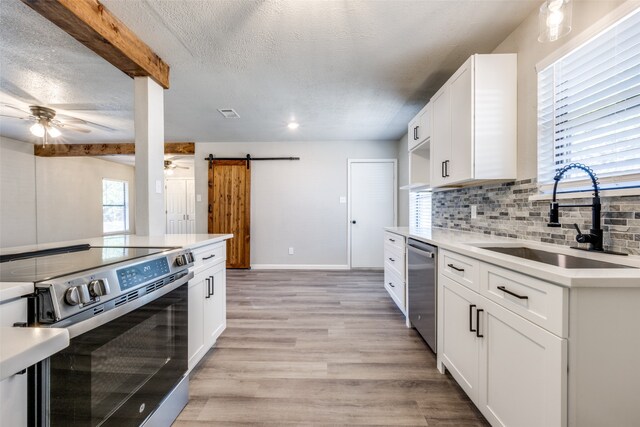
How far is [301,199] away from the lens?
5.12 m

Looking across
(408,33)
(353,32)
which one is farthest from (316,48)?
(408,33)

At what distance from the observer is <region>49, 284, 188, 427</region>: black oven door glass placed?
858mm

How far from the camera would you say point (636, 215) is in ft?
3.94

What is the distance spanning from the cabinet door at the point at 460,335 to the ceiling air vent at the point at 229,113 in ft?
10.3

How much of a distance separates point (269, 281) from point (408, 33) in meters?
3.55

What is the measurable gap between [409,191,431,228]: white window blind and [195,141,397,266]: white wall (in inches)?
48.5

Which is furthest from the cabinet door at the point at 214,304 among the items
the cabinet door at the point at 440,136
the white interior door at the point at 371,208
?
the white interior door at the point at 371,208

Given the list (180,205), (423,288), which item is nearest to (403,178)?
(423,288)

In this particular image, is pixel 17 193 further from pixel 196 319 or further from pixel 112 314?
pixel 112 314

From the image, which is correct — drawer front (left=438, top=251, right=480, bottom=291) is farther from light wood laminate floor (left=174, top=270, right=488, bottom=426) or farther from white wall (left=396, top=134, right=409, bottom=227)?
white wall (left=396, top=134, right=409, bottom=227)

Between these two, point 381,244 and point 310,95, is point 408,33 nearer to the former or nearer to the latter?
point 310,95

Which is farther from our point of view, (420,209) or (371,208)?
(371,208)

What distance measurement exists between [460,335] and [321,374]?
37.1 inches

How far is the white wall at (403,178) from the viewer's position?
464cm
